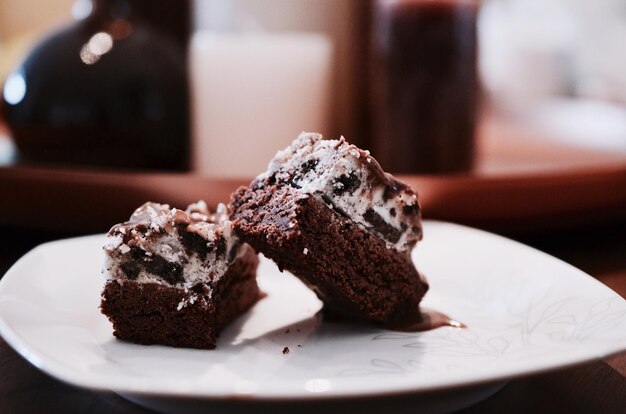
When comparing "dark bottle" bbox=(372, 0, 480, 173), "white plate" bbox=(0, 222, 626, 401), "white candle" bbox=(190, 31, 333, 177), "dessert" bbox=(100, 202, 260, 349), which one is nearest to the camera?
"white plate" bbox=(0, 222, 626, 401)

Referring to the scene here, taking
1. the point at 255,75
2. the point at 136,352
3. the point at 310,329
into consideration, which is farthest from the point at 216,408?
the point at 255,75

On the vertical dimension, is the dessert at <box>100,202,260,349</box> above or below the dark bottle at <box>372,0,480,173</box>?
below

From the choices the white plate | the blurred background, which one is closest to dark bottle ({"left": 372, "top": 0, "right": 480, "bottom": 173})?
the blurred background

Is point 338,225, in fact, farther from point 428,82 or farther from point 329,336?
point 428,82

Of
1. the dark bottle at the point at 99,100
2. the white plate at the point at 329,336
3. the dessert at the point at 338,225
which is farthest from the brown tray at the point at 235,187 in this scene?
the dessert at the point at 338,225

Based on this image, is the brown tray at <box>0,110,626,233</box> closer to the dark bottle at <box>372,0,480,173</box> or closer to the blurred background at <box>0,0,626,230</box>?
the blurred background at <box>0,0,626,230</box>
